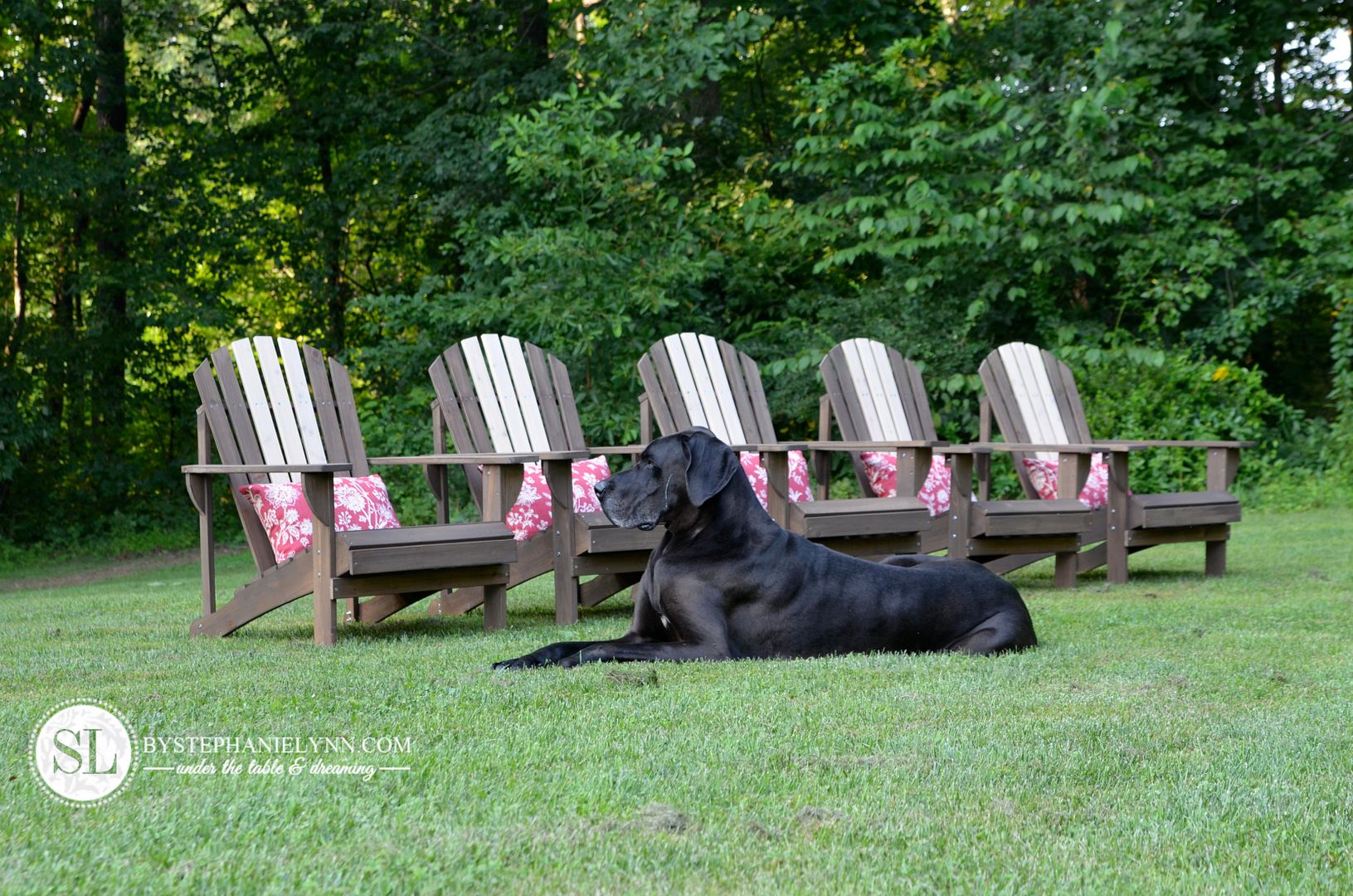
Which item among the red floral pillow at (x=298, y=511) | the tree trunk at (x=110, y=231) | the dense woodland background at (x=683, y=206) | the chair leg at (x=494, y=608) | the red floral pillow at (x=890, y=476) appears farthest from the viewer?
the tree trunk at (x=110, y=231)

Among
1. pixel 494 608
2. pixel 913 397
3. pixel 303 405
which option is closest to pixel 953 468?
pixel 913 397

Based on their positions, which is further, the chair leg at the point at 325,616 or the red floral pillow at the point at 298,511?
the red floral pillow at the point at 298,511

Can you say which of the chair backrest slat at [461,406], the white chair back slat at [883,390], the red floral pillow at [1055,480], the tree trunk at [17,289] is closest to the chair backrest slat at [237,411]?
the chair backrest slat at [461,406]

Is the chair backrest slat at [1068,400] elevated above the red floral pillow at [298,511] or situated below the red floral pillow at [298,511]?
above

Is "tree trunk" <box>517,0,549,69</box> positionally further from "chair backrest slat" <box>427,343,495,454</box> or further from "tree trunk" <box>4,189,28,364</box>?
"chair backrest slat" <box>427,343,495,454</box>

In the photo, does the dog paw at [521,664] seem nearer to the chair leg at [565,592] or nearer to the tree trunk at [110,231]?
the chair leg at [565,592]

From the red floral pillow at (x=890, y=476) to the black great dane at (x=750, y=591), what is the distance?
101 inches


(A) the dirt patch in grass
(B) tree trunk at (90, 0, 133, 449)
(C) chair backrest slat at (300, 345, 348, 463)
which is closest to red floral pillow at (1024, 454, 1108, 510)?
(C) chair backrest slat at (300, 345, 348, 463)

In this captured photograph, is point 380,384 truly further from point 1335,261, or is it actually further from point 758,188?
point 1335,261

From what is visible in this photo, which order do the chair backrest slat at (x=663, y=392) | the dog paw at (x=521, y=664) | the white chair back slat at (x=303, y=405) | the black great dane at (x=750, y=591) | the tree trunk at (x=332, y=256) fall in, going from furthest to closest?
the tree trunk at (x=332, y=256) < the chair backrest slat at (x=663, y=392) < the white chair back slat at (x=303, y=405) < the black great dane at (x=750, y=591) < the dog paw at (x=521, y=664)

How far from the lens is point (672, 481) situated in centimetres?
415

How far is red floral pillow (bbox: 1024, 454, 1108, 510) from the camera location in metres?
7.14

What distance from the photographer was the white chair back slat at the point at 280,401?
536 cm

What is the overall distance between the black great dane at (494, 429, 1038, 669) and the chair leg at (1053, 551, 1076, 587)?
2.63m
